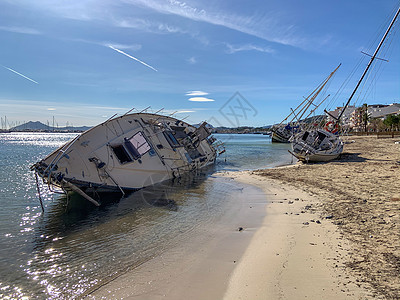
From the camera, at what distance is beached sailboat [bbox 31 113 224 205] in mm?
13836

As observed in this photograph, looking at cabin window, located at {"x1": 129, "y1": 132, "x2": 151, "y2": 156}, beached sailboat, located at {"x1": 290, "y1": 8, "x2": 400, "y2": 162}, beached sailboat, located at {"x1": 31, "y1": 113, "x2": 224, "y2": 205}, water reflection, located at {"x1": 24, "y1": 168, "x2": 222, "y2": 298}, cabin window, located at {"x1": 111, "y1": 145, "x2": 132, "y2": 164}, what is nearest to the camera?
water reflection, located at {"x1": 24, "y1": 168, "x2": 222, "y2": 298}

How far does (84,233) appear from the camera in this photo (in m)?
10.3

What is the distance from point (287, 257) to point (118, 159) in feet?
40.2

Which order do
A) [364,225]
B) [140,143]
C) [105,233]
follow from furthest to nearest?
[140,143]
[105,233]
[364,225]

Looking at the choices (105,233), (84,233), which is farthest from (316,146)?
(84,233)

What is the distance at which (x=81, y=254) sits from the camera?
Result: 27.6 feet

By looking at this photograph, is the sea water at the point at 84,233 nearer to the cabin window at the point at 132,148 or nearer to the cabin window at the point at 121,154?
the cabin window at the point at 121,154

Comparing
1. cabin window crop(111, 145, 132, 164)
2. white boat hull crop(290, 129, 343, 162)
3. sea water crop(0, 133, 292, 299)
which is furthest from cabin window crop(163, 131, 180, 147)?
white boat hull crop(290, 129, 343, 162)

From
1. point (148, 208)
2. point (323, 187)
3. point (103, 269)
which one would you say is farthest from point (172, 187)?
point (103, 269)

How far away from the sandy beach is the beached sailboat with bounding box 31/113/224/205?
7315 millimetres

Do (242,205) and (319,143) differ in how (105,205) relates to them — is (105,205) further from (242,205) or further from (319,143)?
(319,143)

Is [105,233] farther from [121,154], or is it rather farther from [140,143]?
[140,143]

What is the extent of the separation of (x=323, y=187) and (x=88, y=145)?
48.9 ft

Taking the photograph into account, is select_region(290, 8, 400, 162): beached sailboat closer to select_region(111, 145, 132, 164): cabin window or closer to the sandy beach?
the sandy beach
